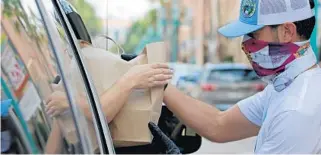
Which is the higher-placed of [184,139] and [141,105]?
[141,105]

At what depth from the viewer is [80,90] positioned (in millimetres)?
1913

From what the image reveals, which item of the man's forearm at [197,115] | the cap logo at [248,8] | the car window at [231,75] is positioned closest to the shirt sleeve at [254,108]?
the man's forearm at [197,115]

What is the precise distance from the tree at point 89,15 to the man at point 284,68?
62 centimetres

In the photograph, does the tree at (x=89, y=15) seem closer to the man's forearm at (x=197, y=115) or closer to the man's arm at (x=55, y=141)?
the man's forearm at (x=197, y=115)

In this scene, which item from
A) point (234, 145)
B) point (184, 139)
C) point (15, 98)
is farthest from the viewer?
point (234, 145)

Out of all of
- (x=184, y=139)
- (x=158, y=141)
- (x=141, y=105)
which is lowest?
(x=184, y=139)

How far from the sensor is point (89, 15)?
337 cm

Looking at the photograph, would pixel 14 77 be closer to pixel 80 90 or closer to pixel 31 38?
pixel 31 38

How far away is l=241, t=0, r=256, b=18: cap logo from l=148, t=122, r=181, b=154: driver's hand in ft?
1.89

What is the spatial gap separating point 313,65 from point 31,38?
1.16m

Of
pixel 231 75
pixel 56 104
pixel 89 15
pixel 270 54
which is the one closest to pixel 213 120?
pixel 270 54

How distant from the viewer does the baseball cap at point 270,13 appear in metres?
2.29

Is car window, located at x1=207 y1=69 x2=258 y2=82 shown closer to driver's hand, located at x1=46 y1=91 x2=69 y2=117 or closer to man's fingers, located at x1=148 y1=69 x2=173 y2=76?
man's fingers, located at x1=148 y1=69 x2=173 y2=76

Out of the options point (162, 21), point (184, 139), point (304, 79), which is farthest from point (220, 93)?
point (304, 79)
